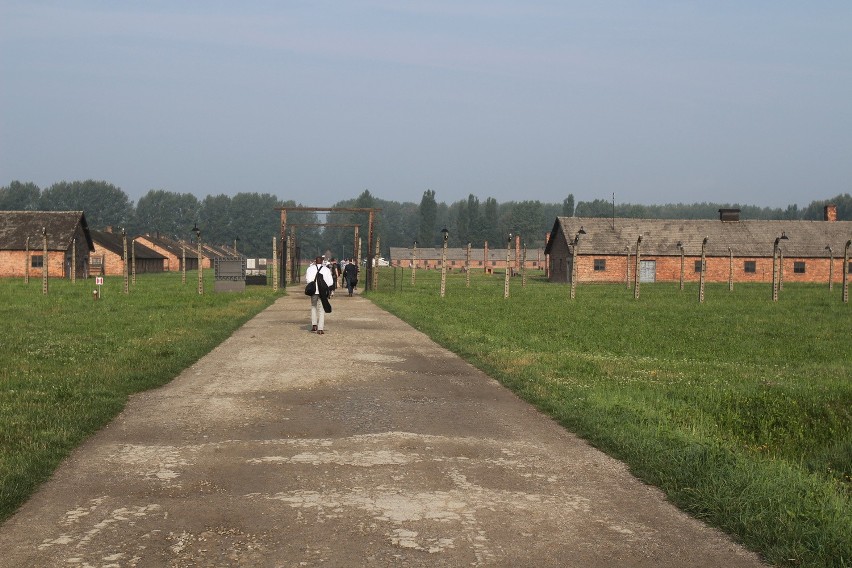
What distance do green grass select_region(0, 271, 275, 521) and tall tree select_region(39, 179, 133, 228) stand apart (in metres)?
167

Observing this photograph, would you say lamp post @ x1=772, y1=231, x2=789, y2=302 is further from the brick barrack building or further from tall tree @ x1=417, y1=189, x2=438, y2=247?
tall tree @ x1=417, y1=189, x2=438, y2=247

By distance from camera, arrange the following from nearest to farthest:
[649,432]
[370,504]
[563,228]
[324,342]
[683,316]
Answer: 1. [370,504]
2. [649,432]
3. [324,342]
4. [683,316]
5. [563,228]

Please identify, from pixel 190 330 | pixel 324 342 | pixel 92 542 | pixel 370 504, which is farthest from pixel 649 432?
pixel 190 330

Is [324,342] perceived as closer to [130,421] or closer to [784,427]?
[130,421]

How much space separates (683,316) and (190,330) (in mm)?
14878

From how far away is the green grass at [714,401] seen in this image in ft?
19.1

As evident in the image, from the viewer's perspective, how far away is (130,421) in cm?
890

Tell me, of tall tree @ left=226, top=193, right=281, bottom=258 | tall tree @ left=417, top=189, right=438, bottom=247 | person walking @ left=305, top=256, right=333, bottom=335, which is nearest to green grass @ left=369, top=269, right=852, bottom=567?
person walking @ left=305, top=256, right=333, bottom=335

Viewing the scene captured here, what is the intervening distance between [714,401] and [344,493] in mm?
6430

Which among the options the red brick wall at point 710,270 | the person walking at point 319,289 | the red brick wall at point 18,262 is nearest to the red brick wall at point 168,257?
the red brick wall at point 18,262

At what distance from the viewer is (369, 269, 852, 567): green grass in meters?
5.82

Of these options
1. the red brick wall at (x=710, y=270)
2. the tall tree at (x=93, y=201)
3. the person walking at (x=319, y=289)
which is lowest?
the red brick wall at (x=710, y=270)

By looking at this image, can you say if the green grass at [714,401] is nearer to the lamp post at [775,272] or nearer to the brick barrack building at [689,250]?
the lamp post at [775,272]

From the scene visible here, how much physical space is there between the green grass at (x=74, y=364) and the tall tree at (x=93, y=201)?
6572 inches
